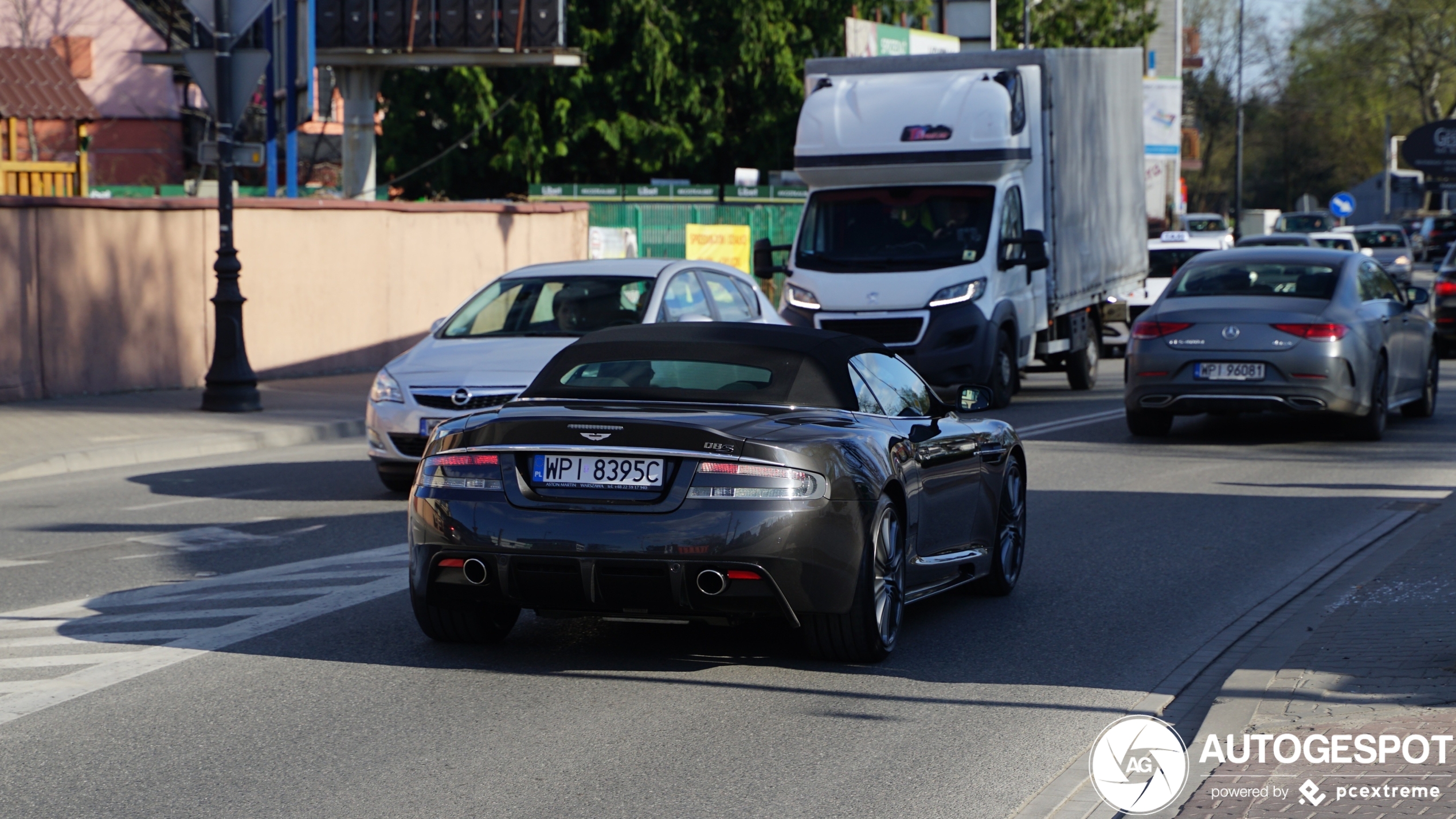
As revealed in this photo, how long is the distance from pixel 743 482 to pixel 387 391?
597cm

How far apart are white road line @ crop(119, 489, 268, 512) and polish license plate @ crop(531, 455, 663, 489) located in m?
6.22

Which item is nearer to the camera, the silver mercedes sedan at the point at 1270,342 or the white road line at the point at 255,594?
the white road line at the point at 255,594

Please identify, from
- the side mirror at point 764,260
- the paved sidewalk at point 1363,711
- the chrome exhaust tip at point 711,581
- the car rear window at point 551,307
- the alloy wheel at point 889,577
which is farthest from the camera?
the side mirror at point 764,260

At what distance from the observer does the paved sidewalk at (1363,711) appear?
502cm

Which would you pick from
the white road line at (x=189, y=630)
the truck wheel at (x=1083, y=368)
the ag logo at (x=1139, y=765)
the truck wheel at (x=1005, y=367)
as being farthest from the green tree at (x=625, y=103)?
the ag logo at (x=1139, y=765)

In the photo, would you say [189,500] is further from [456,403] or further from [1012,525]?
[1012,525]

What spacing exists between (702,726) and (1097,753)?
1291mm

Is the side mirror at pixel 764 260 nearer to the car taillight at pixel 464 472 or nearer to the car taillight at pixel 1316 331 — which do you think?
the car taillight at pixel 1316 331

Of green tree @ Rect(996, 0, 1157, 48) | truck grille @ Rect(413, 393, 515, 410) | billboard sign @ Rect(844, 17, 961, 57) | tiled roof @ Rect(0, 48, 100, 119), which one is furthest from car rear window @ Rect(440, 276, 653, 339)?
green tree @ Rect(996, 0, 1157, 48)

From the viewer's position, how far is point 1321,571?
30.6 ft

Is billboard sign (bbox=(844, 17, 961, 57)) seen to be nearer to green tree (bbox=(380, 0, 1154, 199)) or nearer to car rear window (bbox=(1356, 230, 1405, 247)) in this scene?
green tree (bbox=(380, 0, 1154, 199))

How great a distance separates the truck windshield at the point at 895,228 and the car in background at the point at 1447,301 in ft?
35.1

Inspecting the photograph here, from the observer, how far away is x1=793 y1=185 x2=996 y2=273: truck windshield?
18875mm

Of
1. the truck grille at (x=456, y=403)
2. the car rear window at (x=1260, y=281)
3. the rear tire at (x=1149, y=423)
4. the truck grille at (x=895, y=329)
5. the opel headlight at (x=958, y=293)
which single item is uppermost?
the car rear window at (x=1260, y=281)
